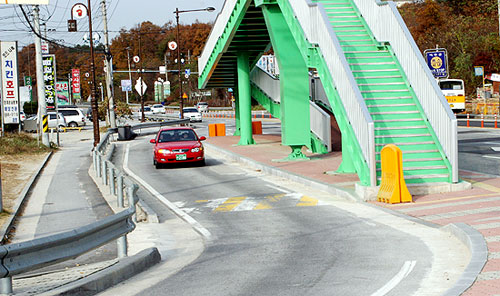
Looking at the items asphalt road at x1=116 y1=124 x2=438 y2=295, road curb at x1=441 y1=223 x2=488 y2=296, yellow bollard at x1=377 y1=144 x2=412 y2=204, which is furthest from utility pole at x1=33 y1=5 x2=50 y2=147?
road curb at x1=441 y1=223 x2=488 y2=296

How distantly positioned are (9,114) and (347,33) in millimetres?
24253

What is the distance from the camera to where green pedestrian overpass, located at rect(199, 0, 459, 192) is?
1670cm

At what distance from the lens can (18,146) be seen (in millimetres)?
38406

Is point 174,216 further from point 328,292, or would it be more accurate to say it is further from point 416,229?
point 328,292

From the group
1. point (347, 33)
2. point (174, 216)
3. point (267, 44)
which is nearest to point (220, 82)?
point (267, 44)

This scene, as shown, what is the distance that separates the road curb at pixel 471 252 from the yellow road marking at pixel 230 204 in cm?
545

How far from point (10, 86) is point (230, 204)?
2590 cm

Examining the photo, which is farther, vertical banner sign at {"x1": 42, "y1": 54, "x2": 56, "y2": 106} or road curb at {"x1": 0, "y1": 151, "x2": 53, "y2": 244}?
vertical banner sign at {"x1": 42, "y1": 54, "x2": 56, "y2": 106}

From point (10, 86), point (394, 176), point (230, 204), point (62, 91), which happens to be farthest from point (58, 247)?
point (62, 91)

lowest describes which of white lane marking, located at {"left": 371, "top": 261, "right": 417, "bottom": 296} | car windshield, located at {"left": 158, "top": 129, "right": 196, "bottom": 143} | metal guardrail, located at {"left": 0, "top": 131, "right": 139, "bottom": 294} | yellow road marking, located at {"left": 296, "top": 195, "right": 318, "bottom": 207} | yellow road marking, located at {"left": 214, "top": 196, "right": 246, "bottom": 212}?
yellow road marking, located at {"left": 214, "top": 196, "right": 246, "bottom": 212}

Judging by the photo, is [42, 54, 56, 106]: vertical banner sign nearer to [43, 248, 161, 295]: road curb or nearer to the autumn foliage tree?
the autumn foliage tree

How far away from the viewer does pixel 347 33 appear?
20531 millimetres

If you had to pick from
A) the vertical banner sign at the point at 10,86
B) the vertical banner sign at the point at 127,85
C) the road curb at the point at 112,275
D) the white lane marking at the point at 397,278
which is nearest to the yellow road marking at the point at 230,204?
the road curb at the point at 112,275

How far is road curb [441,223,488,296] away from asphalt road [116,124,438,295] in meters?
0.53
